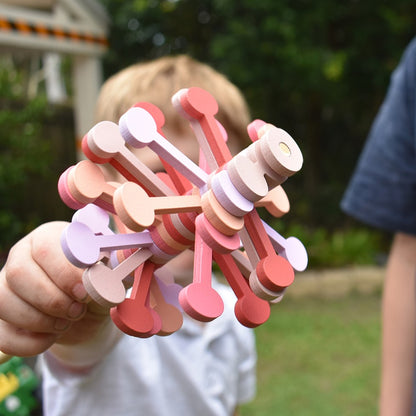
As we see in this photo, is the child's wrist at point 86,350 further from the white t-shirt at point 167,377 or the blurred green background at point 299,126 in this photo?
the blurred green background at point 299,126

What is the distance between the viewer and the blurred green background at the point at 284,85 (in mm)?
3490

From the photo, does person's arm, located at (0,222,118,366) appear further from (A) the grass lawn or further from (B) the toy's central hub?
(A) the grass lawn

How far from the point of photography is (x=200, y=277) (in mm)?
319

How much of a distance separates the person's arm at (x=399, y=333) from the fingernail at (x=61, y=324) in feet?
2.15

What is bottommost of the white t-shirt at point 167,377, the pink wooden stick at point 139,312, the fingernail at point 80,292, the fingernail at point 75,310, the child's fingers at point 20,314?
the white t-shirt at point 167,377

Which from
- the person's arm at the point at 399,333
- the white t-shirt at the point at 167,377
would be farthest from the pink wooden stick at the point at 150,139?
the person's arm at the point at 399,333

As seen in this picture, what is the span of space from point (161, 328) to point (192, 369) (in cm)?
68

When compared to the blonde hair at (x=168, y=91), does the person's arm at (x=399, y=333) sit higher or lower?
lower

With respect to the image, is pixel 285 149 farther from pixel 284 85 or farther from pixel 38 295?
pixel 284 85

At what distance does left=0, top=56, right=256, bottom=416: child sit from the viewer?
387 mm

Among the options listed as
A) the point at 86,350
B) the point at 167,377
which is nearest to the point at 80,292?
the point at 86,350

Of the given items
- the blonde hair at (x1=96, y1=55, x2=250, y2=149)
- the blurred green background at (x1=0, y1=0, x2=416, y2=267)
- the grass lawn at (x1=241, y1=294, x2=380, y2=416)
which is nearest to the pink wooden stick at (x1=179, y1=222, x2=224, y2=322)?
the blonde hair at (x1=96, y1=55, x2=250, y2=149)

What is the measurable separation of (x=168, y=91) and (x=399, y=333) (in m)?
0.65

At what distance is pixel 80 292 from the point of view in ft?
1.22
